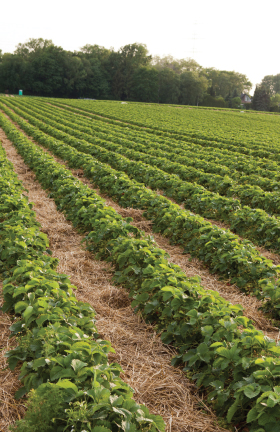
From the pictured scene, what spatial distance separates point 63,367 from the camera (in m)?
2.92

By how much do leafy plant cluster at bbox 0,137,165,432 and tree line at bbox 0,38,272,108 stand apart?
267 feet

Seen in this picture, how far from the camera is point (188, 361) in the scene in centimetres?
397

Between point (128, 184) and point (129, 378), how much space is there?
6.76 m

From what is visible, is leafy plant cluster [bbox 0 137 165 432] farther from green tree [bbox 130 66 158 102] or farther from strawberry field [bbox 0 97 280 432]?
green tree [bbox 130 66 158 102]

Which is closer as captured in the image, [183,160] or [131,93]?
[183,160]

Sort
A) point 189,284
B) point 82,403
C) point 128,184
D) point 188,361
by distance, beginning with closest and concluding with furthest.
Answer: point 82,403
point 188,361
point 189,284
point 128,184

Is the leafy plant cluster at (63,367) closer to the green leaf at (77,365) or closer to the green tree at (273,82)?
the green leaf at (77,365)

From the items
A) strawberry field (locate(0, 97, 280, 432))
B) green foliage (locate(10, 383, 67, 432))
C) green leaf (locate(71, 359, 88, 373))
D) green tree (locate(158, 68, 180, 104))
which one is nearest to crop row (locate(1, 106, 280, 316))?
strawberry field (locate(0, 97, 280, 432))

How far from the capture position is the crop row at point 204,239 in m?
5.55

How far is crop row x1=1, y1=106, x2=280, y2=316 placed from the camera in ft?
18.2

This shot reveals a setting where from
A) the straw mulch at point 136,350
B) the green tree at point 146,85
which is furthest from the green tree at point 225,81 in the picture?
the straw mulch at point 136,350

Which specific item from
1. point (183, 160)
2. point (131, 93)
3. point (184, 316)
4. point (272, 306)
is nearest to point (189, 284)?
point (184, 316)

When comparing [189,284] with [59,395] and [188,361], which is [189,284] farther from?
[59,395]

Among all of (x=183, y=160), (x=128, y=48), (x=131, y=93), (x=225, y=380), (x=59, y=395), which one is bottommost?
(x=225, y=380)
